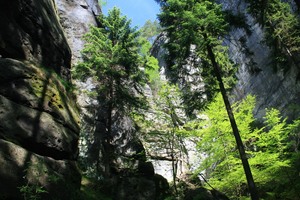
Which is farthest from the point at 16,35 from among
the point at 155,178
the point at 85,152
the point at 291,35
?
the point at 291,35

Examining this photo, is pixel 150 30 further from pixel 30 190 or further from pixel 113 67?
pixel 30 190

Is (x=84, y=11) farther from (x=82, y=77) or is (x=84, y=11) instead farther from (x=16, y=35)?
(x=16, y=35)

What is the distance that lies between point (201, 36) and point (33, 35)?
7449 millimetres

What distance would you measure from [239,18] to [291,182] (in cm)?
800

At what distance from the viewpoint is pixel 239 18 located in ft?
44.7

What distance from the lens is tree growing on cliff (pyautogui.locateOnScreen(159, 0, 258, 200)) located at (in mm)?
12297

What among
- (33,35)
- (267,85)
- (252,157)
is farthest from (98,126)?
(267,85)

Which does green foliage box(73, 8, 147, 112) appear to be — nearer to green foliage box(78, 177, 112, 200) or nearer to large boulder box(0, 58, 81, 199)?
green foliage box(78, 177, 112, 200)

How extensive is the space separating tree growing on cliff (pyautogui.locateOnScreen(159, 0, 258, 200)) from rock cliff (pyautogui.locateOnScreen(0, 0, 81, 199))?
18.4 ft

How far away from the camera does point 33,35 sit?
40.9 feet

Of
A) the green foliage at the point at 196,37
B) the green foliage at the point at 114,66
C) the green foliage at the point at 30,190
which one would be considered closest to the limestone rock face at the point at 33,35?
the green foliage at the point at 114,66

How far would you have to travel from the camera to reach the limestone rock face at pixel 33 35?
1084 centimetres

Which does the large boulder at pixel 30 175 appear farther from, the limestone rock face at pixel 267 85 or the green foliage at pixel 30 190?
the limestone rock face at pixel 267 85

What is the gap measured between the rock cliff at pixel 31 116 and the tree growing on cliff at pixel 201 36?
5.60 m
